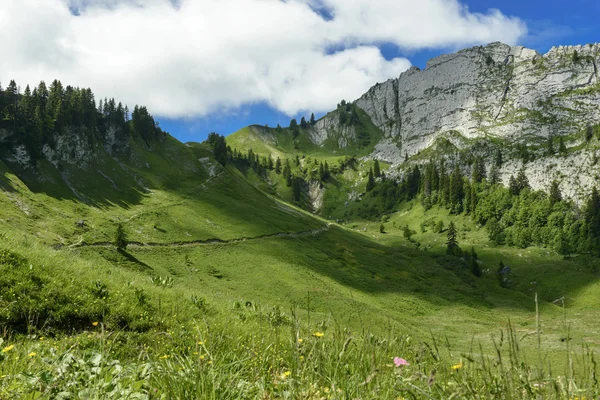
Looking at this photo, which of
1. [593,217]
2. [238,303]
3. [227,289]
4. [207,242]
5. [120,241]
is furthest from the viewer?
[593,217]

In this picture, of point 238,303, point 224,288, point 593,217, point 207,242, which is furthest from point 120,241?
point 593,217

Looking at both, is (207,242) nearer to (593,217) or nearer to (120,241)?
(120,241)

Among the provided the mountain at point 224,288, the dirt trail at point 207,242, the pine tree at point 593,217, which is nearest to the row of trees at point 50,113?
the mountain at point 224,288

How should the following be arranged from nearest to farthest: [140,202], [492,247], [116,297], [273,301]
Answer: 1. [116,297]
2. [273,301]
3. [140,202]
4. [492,247]

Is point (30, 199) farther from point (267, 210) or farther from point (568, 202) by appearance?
point (568, 202)

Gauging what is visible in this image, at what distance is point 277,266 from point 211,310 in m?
78.0

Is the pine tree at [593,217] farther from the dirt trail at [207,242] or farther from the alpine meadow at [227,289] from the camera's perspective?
the dirt trail at [207,242]

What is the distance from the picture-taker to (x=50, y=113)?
12462 centimetres

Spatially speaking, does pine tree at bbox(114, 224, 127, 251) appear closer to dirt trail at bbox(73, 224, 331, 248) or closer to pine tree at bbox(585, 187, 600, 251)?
dirt trail at bbox(73, 224, 331, 248)

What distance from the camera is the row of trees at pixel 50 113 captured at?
11256cm

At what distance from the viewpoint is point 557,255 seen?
16800cm

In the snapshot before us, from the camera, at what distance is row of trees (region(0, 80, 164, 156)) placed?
369ft

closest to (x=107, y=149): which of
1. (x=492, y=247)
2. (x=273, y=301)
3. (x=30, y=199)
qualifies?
(x=30, y=199)

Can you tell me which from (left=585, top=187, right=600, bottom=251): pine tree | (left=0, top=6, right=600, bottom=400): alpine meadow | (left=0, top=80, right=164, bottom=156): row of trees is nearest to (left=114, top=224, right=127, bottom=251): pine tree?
(left=0, top=6, right=600, bottom=400): alpine meadow
